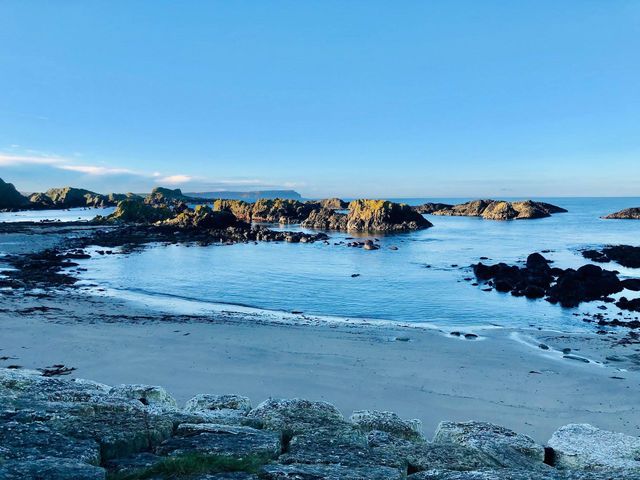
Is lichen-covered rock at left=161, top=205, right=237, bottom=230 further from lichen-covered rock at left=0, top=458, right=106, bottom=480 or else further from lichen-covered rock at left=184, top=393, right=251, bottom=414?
lichen-covered rock at left=0, top=458, right=106, bottom=480

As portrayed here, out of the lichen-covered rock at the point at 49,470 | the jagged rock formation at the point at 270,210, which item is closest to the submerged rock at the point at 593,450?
the lichen-covered rock at the point at 49,470

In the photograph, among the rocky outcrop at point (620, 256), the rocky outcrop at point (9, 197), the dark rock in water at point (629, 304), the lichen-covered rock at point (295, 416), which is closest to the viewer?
the lichen-covered rock at point (295, 416)

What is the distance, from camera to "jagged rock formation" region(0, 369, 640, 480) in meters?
5.07

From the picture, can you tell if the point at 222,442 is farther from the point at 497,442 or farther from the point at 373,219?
the point at 373,219

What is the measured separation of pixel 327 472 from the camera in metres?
5.13

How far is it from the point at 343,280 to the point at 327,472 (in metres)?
32.1

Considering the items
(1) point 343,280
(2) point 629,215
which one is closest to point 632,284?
(1) point 343,280

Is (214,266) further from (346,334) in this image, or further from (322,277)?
(346,334)

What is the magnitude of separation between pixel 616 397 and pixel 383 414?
9204 mm

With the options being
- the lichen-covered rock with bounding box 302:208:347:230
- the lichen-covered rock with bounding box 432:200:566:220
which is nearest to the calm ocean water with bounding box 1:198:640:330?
the lichen-covered rock with bounding box 302:208:347:230

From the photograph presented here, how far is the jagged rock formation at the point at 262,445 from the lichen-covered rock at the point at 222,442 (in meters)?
0.01

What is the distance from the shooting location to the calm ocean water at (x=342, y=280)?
26.6 metres

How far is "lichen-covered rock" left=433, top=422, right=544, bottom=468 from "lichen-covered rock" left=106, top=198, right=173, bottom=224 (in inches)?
3698

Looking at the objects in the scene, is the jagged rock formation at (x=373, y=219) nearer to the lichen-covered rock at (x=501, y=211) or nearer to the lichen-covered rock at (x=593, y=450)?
the lichen-covered rock at (x=501, y=211)
